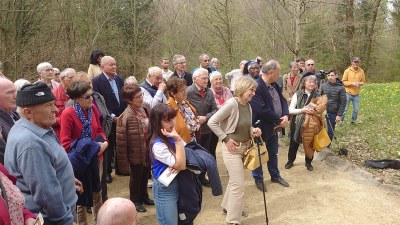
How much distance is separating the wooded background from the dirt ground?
26.3 feet

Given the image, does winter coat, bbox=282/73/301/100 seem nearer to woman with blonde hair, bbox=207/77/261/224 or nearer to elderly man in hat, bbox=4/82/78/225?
woman with blonde hair, bbox=207/77/261/224

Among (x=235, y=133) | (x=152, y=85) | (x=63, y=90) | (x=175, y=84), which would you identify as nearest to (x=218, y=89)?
(x=152, y=85)

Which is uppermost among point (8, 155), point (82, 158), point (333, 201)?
point (8, 155)

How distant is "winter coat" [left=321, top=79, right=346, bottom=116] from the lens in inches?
291

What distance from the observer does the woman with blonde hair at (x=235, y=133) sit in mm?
4285

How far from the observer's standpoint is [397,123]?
1008 cm

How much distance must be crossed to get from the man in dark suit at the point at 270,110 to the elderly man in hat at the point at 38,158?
10.8ft

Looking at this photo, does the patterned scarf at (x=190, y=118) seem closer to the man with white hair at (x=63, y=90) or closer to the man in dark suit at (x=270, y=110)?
the man in dark suit at (x=270, y=110)

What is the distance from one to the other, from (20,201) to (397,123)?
10475 mm

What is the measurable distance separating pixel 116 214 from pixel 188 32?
1909 cm

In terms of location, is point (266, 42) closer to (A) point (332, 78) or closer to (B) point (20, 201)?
(A) point (332, 78)

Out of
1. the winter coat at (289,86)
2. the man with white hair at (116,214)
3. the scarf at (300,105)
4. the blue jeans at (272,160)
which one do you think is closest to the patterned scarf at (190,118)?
the blue jeans at (272,160)

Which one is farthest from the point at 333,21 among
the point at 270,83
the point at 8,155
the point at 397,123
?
the point at 8,155

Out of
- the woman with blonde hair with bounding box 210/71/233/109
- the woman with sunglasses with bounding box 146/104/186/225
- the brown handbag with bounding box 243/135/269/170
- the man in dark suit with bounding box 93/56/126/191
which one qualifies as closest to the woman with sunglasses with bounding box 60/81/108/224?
the woman with sunglasses with bounding box 146/104/186/225
